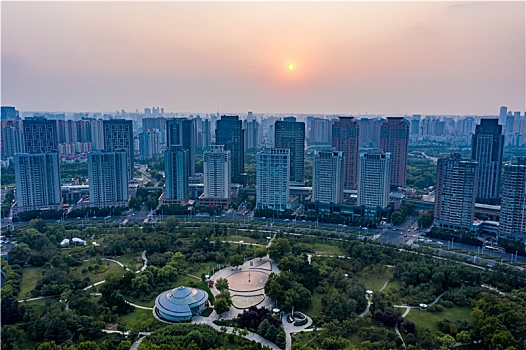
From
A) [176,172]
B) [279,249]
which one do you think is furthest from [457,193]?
[176,172]

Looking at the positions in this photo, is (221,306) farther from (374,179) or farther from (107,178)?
(107,178)

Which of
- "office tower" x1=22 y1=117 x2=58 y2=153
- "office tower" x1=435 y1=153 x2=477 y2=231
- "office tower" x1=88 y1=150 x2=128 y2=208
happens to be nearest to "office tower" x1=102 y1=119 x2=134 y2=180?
"office tower" x1=22 y1=117 x2=58 y2=153

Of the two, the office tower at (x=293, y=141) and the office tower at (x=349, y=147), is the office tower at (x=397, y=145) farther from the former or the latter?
the office tower at (x=293, y=141)

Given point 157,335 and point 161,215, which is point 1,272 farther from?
point 161,215

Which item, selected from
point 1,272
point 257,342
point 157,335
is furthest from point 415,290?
point 1,272

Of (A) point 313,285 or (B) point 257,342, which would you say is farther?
(A) point 313,285
